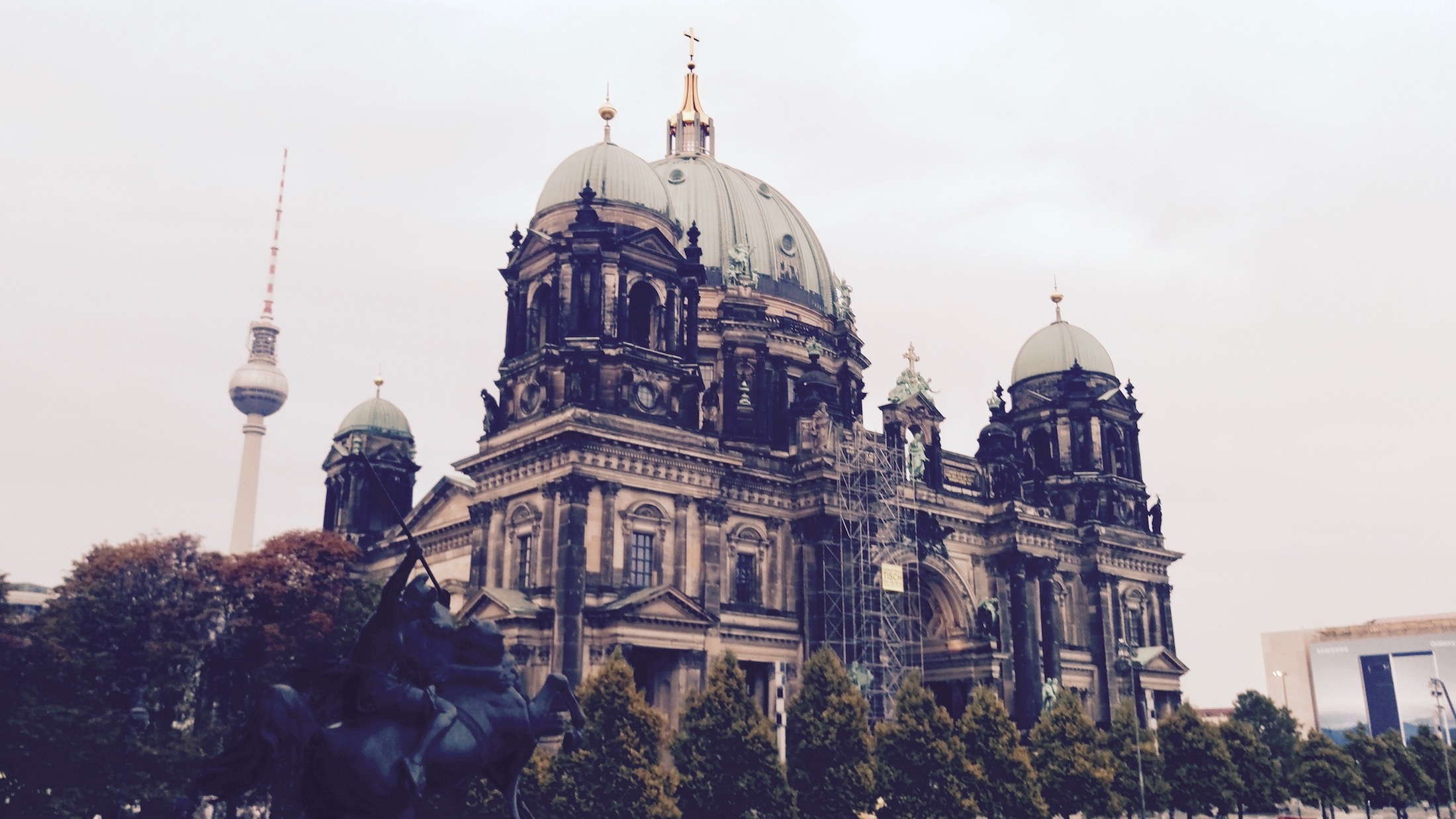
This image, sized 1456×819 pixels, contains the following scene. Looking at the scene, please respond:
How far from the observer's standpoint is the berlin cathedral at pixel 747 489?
5512cm

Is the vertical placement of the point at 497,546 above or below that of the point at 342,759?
above

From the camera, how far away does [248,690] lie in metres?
55.9

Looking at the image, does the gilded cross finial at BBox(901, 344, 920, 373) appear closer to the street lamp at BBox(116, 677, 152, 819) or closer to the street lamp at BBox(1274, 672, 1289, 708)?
the street lamp at BBox(116, 677, 152, 819)

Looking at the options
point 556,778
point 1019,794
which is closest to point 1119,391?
point 1019,794

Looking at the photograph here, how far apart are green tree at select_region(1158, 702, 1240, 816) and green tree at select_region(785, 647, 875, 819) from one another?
22.0 meters

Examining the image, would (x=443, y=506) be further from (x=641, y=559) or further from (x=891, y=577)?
(x=891, y=577)

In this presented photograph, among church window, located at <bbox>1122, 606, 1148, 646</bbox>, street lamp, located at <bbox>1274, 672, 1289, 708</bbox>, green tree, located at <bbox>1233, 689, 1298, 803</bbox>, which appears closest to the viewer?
church window, located at <bbox>1122, 606, 1148, 646</bbox>

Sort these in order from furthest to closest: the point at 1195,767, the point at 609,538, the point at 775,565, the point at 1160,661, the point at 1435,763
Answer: the point at 1160,661
the point at 1435,763
the point at 1195,767
the point at 775,565
the point at 609,538

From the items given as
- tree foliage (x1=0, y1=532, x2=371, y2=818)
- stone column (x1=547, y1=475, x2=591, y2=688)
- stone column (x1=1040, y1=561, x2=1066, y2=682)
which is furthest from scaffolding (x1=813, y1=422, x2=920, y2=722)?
tree foliage (x1=0, y1=532, x2=371, y2=818)

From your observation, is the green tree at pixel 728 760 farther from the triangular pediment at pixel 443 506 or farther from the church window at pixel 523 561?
the triangular pediment at pixel 443 506

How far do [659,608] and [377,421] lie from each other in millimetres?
40972

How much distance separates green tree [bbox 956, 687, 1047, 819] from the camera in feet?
181

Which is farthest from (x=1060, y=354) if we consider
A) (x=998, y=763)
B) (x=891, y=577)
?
(x=998, y=763)

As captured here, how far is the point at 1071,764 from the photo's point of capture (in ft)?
196
